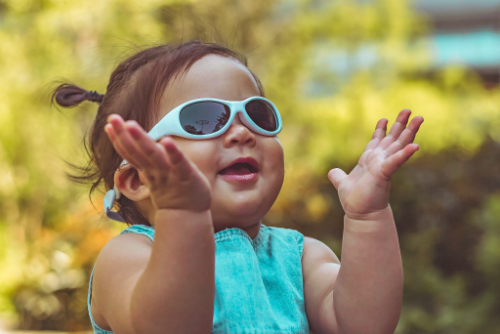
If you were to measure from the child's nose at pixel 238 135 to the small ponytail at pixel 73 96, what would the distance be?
0.69 m

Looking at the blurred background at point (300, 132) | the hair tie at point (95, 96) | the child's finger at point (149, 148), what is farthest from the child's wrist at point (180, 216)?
the blurred background at point (300, 132)

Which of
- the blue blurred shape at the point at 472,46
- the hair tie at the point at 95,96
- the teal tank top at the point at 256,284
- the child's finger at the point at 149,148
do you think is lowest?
the teal tank top at the point at 256,284

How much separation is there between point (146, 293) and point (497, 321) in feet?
13.7

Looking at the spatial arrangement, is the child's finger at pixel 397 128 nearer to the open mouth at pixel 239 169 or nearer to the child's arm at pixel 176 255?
the open mouth at pixel 239 169

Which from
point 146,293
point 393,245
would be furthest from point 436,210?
point 146,293

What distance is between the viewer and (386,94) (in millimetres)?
9852

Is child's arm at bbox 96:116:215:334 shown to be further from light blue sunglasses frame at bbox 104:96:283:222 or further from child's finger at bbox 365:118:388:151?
child's finger at bbox 365:118:388:151

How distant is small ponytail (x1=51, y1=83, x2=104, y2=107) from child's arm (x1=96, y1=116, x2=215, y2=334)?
1008 millimetres

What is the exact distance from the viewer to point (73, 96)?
6.69ft

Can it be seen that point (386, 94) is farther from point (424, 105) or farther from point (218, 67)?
point (218, 67)

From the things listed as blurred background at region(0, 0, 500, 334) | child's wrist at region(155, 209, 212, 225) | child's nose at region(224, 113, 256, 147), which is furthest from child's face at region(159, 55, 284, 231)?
blurred background at region(0, 0, 500, 334)

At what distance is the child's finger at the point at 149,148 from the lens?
0.97 metres

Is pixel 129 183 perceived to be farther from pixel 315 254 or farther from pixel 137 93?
pixel 315 254

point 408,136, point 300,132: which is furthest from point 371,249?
point 300,132
